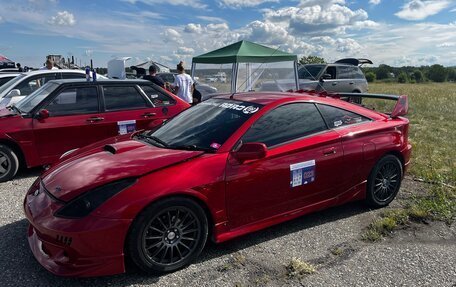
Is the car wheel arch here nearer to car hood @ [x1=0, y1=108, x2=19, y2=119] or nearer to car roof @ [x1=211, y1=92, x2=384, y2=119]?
car hood @ [x1=0, y1=108, x2=19, y2=119]

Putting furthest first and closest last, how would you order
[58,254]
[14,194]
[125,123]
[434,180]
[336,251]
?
[125,123] → [434,180] → [14,194] → [336,251] → [58,254]

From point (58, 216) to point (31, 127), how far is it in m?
A: 3.29

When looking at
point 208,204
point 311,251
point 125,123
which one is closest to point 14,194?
point 125,123

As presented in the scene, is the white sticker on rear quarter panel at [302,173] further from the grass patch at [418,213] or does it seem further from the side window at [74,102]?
the side window at [74,102]

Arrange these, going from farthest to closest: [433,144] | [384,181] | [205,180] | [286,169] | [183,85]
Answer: [183,85], [433,144], [384,181], [286,169], [205,180]

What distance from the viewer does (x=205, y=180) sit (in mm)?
3217

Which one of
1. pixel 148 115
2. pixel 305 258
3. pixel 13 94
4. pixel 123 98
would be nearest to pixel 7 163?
pixel 123 98

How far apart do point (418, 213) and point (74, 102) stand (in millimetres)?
4993

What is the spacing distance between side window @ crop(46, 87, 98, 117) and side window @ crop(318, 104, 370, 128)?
3.68 meters

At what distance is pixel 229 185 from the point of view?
3.34 m

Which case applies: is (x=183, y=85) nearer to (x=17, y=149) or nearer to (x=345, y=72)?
(x=17, y=149)

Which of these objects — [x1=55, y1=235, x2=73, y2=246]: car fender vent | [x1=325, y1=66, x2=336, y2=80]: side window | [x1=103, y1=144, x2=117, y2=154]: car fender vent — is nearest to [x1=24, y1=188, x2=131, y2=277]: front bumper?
[x1=55, y1=235, x2=73, y2=246]: car fender vent

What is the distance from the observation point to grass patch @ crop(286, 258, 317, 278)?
318 centimetres

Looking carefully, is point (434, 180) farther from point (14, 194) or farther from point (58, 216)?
point (14, 194)
